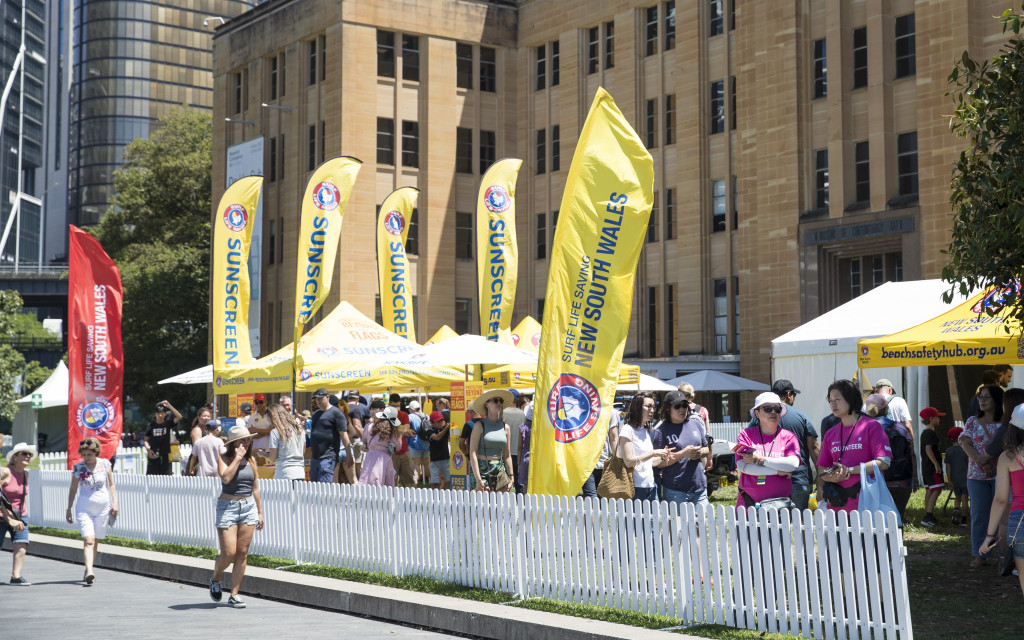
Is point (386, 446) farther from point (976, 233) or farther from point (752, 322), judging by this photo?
point (752, 322)

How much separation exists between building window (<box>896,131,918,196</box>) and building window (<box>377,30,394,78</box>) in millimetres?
19750

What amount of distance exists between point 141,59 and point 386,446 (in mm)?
127077

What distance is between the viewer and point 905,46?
1239 inches

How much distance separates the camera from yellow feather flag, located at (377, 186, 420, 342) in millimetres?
26266

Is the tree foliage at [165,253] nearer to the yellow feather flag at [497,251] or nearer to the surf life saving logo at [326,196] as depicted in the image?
the yellow feather flag at [497,251]

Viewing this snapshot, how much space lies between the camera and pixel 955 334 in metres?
13.1

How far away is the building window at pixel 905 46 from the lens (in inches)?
1234

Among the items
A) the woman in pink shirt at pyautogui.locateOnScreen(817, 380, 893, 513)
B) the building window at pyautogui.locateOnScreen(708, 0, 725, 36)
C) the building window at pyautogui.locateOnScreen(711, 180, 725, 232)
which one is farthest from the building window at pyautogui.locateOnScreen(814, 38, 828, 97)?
the woman in pink shirt at pyautogui.locateOnScreen(817, 380, 893, 513)

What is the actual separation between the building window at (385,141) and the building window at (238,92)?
914 cm

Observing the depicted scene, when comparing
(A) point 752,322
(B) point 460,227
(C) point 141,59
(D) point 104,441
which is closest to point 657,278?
(A) point 752,322

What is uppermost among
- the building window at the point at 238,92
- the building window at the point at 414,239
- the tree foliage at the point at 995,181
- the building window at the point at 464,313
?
the building window at the point at 238,92

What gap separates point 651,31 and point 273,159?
52.9 feet

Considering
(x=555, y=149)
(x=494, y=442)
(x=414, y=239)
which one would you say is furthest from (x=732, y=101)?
(x=494, y=442)

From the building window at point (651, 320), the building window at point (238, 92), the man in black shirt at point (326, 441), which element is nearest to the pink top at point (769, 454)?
the man in black shirt at point (326, 441)
